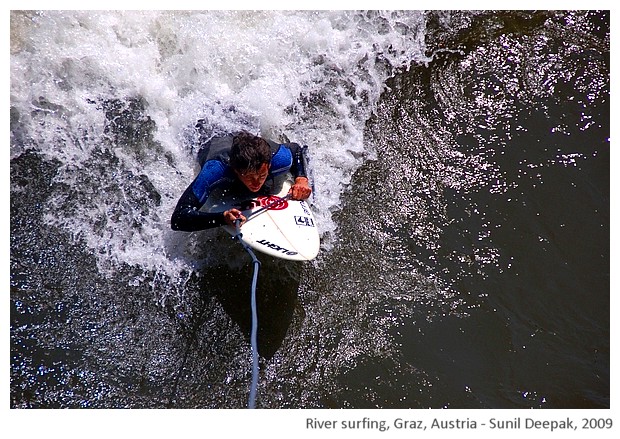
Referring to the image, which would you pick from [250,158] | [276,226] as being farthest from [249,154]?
[276,226]

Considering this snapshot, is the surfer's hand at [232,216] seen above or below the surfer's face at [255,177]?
below

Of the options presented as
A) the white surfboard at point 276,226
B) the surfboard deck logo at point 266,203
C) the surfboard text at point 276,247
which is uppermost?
the surfboard deck logo at point 266,203

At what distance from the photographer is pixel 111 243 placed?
4164 mm

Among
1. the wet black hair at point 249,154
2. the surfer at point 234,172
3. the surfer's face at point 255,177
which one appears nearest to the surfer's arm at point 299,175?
the surfer at point 234,172

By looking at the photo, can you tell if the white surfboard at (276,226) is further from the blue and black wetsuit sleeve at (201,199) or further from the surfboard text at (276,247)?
the blue and black wetsuit sleeve at (201,199)

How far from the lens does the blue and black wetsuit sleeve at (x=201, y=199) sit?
3.74 m

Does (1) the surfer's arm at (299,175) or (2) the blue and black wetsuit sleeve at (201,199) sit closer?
(2) the blue and black wetsuit sleeve at (201,199)

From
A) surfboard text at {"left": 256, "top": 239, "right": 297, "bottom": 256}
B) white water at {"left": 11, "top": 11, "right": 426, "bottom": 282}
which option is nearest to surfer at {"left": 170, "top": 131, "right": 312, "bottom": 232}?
surfboard text at {"left": 256, "top": 239, "right": 297, "bottom": 256}

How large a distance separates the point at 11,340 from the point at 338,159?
2540 mm

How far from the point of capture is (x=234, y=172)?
3.69m

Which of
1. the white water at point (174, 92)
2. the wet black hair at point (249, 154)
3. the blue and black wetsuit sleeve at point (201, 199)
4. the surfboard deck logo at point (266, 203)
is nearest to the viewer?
the wet black hair at point (249, 154)

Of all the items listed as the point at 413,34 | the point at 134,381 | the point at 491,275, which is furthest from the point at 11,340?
the point at 413,34

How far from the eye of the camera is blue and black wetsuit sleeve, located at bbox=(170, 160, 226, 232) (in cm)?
374

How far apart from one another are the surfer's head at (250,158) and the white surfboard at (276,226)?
0.31 meters
